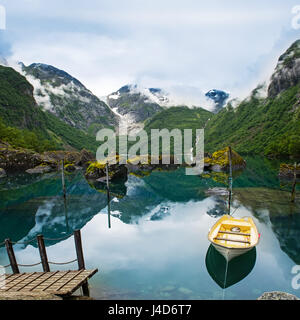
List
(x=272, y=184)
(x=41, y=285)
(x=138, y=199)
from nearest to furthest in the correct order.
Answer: (x=41, y=285)
(x=138, y=199)
(x=272, y=184)

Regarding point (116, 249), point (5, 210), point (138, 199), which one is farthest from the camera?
point (138, 199)

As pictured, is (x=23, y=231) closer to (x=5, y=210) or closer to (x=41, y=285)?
(x=5, y=210)

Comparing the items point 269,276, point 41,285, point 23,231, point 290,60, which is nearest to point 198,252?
point 269,276

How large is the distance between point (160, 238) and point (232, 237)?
25.0ft

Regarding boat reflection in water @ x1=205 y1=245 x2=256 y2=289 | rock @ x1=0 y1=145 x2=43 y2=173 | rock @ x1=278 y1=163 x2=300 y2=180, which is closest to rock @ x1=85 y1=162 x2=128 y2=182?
rock @ x1=0 y1=145 x2=43 y2=173

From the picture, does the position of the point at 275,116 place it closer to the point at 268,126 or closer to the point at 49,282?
the point at 268,126

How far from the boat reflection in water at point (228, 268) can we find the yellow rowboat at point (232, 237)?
3.30 feet

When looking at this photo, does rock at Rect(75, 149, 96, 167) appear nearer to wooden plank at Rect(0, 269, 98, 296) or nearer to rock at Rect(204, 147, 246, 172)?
rock at Rect(204, 147, 246, 172)

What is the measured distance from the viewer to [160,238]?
24.8 m

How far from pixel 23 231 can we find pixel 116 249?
35.5 feet

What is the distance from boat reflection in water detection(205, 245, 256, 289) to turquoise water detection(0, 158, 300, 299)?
0.06 meters

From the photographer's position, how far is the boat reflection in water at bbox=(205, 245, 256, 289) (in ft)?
53.4

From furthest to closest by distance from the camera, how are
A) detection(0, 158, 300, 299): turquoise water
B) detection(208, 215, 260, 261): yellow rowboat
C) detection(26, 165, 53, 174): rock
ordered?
detection(26, 165, 53, 174): rock → detection(208, 215, 260, 261): yellow rowboat → detection(0, 158, 300, 299): turquoise water
